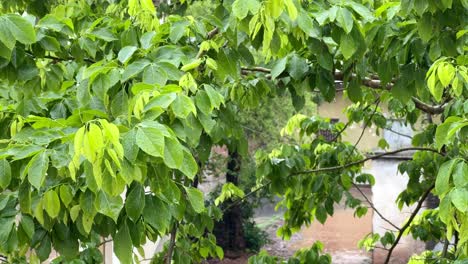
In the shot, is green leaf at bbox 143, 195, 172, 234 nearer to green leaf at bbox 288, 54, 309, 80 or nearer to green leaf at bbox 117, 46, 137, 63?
green leaf at bbox 117, 46, 137, 63

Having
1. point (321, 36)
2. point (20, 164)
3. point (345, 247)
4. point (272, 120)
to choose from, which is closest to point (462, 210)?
point (321, 36)

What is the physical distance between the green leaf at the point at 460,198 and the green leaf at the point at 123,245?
1103mm

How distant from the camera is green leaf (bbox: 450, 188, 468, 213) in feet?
7.11

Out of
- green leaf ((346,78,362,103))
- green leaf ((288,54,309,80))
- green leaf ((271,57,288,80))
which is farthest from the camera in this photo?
green leaf ((346,78,362,103))

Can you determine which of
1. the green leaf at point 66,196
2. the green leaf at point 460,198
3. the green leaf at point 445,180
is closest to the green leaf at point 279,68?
the green leaf at point 445,180

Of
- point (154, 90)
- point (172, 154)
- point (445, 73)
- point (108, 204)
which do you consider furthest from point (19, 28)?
point (445, 73)

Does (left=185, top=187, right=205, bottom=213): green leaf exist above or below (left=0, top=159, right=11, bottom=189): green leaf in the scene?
below

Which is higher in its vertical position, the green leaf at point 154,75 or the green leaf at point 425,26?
the green leaf at point 425,26

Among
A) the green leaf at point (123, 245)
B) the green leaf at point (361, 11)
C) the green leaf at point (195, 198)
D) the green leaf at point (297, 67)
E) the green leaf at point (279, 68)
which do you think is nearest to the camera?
the green leaf at point (123, 245)

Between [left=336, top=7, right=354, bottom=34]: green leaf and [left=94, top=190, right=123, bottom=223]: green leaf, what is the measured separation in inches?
52.8

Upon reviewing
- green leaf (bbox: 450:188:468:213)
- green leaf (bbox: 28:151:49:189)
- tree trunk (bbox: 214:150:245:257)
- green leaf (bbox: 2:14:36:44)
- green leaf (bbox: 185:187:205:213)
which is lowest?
tree trunk (bbox: 214:150:245:257)

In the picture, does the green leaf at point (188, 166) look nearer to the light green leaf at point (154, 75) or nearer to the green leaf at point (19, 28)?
the light green leaf at point (154, 75)

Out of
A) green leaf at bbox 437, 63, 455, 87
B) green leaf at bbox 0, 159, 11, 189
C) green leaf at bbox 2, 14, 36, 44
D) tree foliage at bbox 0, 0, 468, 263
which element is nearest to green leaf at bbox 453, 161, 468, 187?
tree foliage at bbox 0, 0, 468, 263

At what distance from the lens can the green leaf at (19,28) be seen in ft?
8.36
